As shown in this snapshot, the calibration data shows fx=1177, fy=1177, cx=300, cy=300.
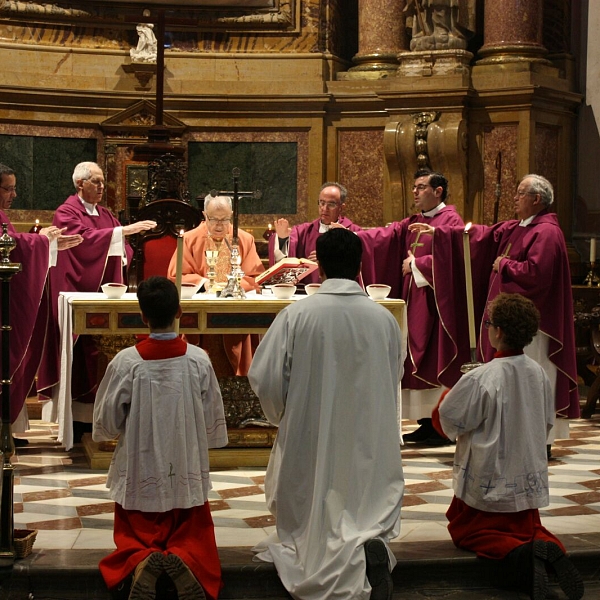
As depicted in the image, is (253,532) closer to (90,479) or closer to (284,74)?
(90,479)

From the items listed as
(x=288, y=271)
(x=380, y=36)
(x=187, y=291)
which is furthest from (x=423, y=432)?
(x=380, y=36)

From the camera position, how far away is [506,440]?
190 inches

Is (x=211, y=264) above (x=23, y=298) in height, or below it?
above

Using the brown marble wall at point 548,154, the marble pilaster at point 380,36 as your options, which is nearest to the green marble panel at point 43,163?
the marble pilaster at point 380,36

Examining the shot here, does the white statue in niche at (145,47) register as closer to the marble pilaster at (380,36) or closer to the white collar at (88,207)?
the marble pilaster at (380,36)

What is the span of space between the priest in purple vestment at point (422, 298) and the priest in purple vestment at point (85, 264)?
67.7 inches

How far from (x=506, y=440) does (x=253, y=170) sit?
664cm

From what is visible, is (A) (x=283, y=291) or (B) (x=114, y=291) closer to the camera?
(B) (x=114, y=291)

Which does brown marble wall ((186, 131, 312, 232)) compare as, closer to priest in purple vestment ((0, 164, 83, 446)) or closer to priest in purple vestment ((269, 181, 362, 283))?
priest in purple vestment ((269, 181, 362, 283))

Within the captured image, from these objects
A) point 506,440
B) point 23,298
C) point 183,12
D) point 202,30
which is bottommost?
point 506,440

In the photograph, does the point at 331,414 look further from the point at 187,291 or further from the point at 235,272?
the point at 235,272

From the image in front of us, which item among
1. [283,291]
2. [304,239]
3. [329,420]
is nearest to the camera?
[329,420]

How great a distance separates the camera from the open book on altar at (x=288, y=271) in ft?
23.9

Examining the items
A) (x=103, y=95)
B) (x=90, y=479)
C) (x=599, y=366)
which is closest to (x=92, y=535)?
(x=90, y=479)
